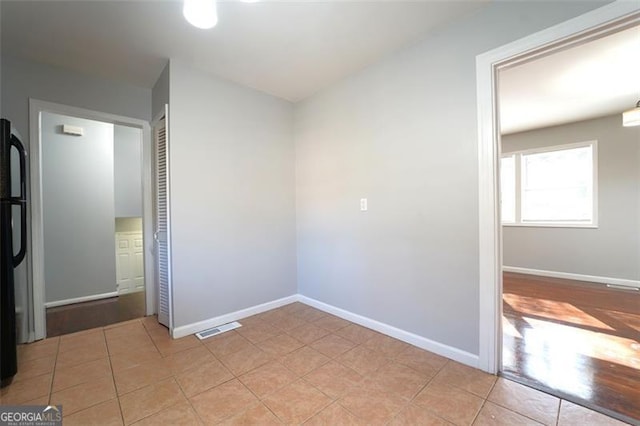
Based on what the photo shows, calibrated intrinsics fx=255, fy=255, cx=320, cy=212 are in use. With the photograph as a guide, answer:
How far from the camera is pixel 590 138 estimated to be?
4164mm

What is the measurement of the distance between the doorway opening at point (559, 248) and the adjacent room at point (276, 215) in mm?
34

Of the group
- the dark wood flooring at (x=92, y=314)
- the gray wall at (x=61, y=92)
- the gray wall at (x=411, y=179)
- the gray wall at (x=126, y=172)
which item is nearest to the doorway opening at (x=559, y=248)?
the gray wall at (x=411, y=179)

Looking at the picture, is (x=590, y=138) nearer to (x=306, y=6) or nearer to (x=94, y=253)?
(x=306, y=6)

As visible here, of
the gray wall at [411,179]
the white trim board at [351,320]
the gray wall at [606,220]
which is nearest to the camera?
the gray wall at [411,179]

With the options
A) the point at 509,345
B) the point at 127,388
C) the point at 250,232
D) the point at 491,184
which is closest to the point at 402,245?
the point at 491,184

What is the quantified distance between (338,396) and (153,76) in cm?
343

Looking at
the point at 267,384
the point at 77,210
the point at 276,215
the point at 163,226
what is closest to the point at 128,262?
the point at 77,210

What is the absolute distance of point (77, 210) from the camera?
11.5ft

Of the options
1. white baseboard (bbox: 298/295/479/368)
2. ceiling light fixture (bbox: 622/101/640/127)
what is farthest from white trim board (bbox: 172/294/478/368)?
ceiling light fixture (bbox: 622/101/640/127)

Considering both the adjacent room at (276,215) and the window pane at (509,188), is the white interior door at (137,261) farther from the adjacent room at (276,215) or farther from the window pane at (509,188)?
the window pane at (509,188)

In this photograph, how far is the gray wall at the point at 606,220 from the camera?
12.5 ft

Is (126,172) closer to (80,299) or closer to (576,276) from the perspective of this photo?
(80,299)

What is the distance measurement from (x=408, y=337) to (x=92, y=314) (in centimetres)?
362

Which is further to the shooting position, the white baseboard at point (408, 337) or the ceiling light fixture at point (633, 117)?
the ceiling light fixture at point (633, 117)
